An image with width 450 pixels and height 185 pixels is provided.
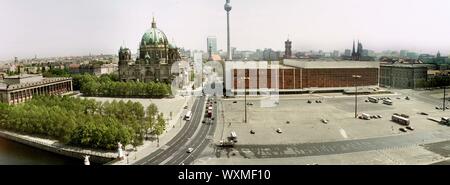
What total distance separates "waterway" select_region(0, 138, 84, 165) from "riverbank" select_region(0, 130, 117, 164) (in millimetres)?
208

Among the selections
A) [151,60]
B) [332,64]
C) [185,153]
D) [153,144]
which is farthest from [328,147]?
[151,60]

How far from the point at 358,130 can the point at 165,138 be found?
10.3 metres

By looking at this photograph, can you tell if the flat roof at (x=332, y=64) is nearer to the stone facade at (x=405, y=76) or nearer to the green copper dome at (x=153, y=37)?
the stone facade at (x=405, y=76)

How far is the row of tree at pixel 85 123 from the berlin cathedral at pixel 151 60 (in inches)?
681

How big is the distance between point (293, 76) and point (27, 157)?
25.3 metres

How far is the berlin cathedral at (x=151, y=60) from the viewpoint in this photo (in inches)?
1657

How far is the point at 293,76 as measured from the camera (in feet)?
117

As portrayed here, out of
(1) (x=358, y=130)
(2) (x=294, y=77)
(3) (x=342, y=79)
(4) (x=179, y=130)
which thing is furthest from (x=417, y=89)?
(4) (x=179, y=130)

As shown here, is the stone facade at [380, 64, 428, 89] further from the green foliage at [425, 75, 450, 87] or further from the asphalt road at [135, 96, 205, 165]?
the asphalt road at [135, 96, 205, 165]

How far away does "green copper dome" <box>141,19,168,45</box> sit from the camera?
1751 inches
